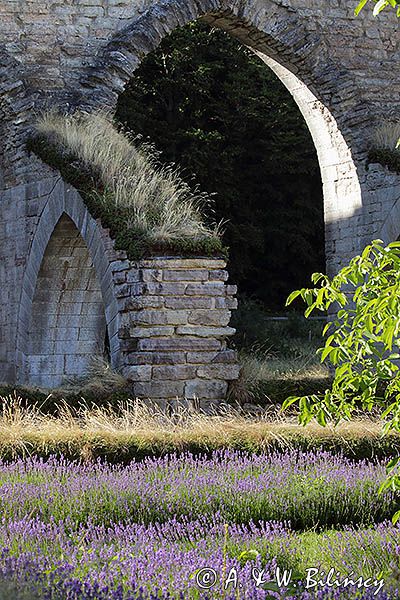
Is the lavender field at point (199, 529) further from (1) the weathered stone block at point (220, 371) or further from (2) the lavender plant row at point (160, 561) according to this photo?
(1) the weathered stone block at point (220, 371)

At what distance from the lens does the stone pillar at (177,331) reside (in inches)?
343

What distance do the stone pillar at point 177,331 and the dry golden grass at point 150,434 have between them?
646 millimetres

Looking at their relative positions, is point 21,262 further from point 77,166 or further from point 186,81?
point 186,81

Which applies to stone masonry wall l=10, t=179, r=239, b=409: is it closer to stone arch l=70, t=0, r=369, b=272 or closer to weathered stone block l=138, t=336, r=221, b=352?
weathered stone block l=138, t=336, r=221, b=352

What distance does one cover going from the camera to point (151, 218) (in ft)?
31.0

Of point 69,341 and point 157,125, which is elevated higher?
point 157,125

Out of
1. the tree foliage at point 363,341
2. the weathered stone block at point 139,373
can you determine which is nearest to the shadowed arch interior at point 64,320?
the weathered stone block at point 139,373

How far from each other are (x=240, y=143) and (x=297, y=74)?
8.99m

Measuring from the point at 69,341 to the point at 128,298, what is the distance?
12.7 ft

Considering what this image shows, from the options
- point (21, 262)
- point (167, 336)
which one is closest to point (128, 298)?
point (167, 336)

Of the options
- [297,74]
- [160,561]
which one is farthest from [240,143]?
[160,561]

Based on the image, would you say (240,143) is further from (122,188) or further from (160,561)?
(160,561)

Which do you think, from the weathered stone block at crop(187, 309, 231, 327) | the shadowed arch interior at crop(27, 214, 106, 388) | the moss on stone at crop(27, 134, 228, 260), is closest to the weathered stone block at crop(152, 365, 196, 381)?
the weathered stone block at crop(187, 309, 231, 327)

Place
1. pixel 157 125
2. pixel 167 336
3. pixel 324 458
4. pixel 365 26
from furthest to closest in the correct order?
pixel 157 125, pixel 365 26, pixel 167 336, pixel 324 458
